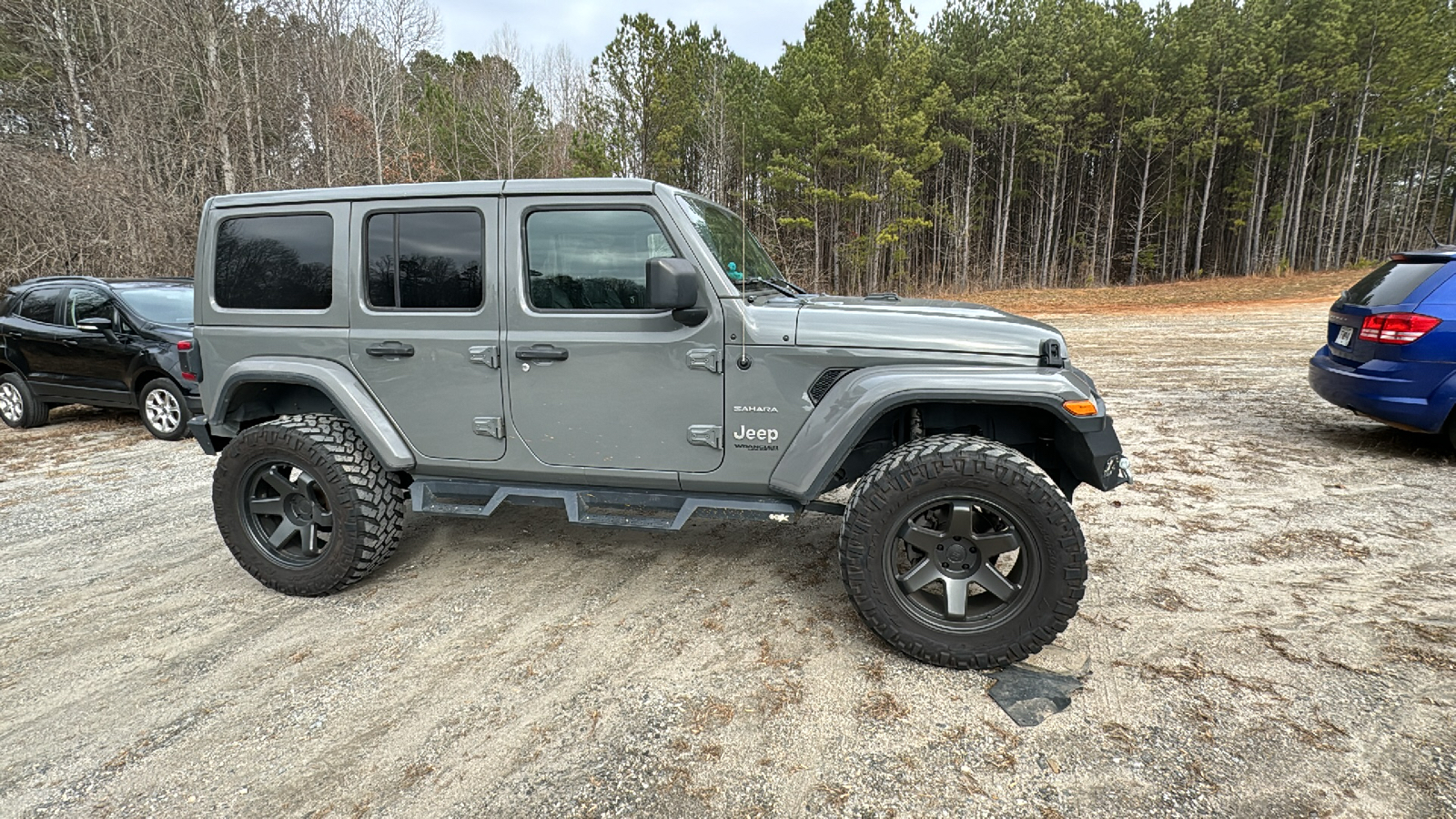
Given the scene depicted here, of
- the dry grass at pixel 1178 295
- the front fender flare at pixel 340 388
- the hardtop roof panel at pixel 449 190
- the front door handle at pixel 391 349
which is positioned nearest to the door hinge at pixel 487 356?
the front door handle at pixel 391 349

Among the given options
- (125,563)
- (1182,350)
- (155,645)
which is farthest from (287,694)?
(1182,350)

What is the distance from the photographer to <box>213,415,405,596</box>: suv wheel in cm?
314

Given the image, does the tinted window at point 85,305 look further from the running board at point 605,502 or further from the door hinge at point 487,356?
the door hinge at point 487,356

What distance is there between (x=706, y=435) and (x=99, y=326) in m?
7.74

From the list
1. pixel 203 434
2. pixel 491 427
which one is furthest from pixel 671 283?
pixel 203 434

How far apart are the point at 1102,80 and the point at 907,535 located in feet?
Answer: 115

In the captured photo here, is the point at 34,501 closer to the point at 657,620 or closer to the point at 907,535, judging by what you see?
the point at 657,620

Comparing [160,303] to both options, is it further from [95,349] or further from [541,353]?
[541,353]

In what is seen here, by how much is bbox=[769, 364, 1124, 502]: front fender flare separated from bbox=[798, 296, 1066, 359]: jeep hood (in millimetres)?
92

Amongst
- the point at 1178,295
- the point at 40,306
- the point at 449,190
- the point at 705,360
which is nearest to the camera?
the point at 705,360

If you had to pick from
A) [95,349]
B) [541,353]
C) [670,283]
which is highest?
[670,283]

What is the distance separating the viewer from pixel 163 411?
6.73 metres

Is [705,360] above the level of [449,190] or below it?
below

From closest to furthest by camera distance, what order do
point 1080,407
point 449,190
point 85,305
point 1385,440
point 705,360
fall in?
point 1080,407 < point 705,360 < point 449,190 < point 1385,440 < point 85,305
